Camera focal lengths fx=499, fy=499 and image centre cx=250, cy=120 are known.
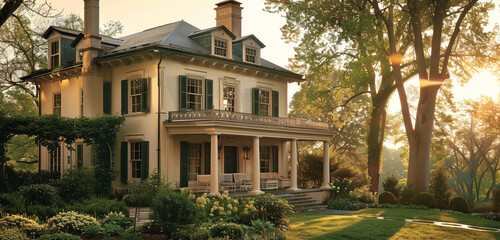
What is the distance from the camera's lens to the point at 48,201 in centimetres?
1720

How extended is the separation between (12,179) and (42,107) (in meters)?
8.22

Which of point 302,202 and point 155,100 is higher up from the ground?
point 155,100

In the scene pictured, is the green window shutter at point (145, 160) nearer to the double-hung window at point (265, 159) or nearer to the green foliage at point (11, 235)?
the double-hung window at point (265, 159)

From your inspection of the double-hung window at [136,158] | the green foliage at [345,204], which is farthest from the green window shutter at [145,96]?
the green foliage at [345,204]

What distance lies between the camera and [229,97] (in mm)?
27391

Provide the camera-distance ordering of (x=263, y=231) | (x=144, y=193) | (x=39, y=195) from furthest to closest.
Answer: (x=144, y=193)
(x=39, y=195)
(x=263, y=231)

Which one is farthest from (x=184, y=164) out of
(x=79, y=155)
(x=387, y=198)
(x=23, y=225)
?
(x=23, y=225)

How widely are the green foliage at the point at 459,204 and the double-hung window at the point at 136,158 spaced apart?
1593cm

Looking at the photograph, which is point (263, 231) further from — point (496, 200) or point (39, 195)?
point (496, 200)

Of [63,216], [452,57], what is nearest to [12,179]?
[63,216]

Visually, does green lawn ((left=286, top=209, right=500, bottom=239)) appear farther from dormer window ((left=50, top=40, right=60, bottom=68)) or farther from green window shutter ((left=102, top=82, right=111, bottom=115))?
dormer window ((left=50, top=40, right=60, bottom=68))

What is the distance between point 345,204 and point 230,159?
6.69 m

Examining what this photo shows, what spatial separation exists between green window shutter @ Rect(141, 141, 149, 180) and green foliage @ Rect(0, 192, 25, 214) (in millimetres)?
7592

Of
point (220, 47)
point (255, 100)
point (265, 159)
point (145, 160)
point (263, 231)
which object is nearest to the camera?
point (263, 231)
